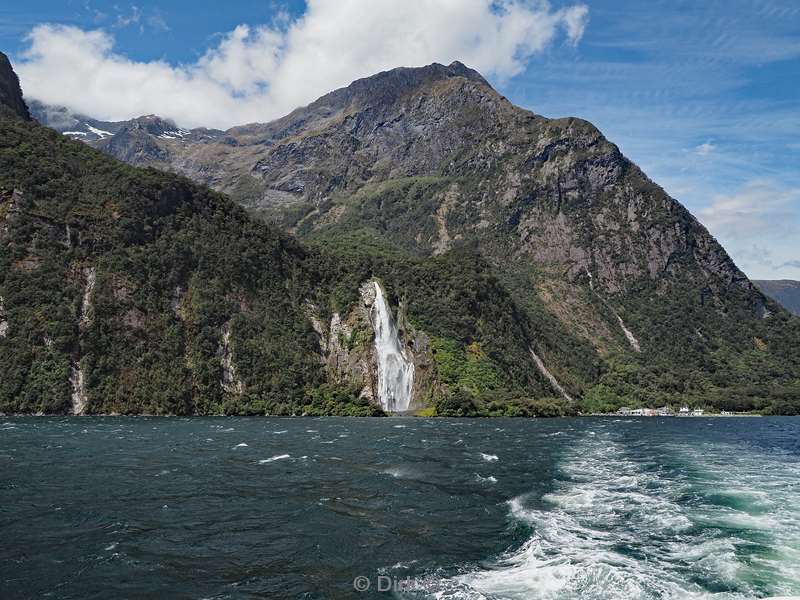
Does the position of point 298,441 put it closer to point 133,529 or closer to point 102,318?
point 133,529

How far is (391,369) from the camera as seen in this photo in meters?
142

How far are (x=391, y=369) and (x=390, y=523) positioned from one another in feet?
360

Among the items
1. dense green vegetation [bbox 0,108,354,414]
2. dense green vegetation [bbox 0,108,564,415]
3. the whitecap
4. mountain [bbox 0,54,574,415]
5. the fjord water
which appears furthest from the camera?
mountain [bbox 0,54,574,415]

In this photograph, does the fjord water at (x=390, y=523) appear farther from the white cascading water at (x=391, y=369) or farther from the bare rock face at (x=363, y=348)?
the bare rock face at (x=363, y=348)

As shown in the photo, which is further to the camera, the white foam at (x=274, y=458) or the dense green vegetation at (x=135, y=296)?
the dense green vegetation at (x=135, y=296)

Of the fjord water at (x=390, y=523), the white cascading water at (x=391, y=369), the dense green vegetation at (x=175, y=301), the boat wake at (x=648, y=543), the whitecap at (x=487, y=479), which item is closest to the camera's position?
the boat wake at (x=648, y=543)

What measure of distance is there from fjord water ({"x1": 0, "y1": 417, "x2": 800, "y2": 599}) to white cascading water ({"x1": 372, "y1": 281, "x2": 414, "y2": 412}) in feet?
247

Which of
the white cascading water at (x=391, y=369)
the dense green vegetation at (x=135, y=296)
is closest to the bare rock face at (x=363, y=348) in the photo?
the white cascading water at (x=391, y=369)

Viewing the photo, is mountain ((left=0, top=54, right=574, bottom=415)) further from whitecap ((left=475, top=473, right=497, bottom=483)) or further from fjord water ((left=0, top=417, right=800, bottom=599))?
whitecap ((left=475, top=473, right=497, bottom=483))

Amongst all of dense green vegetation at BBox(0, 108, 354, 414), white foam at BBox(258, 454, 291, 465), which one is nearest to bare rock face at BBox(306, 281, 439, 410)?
dense green vegetation at BBox(0, 108, 354, 414)

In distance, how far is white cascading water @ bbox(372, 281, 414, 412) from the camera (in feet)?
456

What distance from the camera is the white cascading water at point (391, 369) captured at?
139000 mm

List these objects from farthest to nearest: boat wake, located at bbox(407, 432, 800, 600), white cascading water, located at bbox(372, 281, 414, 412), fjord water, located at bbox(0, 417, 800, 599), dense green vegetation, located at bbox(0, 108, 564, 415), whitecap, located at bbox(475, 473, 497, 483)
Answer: white cascading water, located at bbox(372, 281, 414, 412) → dense green vegetation, located at bbox(0, 108, 564, 415) → whitecap, located at bbox(475, 473, 497, 483) → fjord water, located at bbox(0, 417, 800, 599) → boat wake, located at bbox(407, 432, 800, 600)

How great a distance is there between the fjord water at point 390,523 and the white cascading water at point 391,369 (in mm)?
75157
